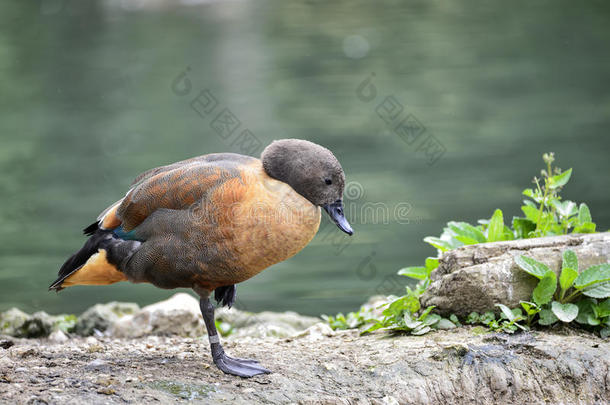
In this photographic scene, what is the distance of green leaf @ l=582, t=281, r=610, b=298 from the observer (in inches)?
177

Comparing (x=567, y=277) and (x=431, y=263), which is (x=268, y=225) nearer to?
(x=431, y=263)

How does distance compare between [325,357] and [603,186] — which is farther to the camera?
[603,186]

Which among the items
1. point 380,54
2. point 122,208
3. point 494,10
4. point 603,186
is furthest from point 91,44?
point 122,208

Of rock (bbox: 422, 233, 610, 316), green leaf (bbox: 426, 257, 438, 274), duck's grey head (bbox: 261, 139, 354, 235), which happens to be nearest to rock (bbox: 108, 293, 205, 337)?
green leaf (bbox: 426, 257, 438, 274)

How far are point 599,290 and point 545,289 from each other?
32 centimetres

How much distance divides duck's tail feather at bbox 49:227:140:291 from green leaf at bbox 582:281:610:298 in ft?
8.92

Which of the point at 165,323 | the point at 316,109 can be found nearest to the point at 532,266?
the point at 165,323

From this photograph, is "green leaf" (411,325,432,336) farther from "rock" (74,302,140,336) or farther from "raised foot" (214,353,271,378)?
"rock" (74,302,140,336)

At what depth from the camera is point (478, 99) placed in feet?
52.1

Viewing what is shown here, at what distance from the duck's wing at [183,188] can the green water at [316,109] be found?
149 inches

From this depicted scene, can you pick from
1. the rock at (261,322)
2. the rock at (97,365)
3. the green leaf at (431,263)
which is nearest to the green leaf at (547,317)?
the green leaf at (431,263)

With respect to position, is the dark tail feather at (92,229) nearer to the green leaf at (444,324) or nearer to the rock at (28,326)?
the rock at (28,326)

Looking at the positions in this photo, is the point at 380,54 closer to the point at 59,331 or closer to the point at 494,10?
the point at 494,10

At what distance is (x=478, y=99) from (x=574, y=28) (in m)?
5.53
